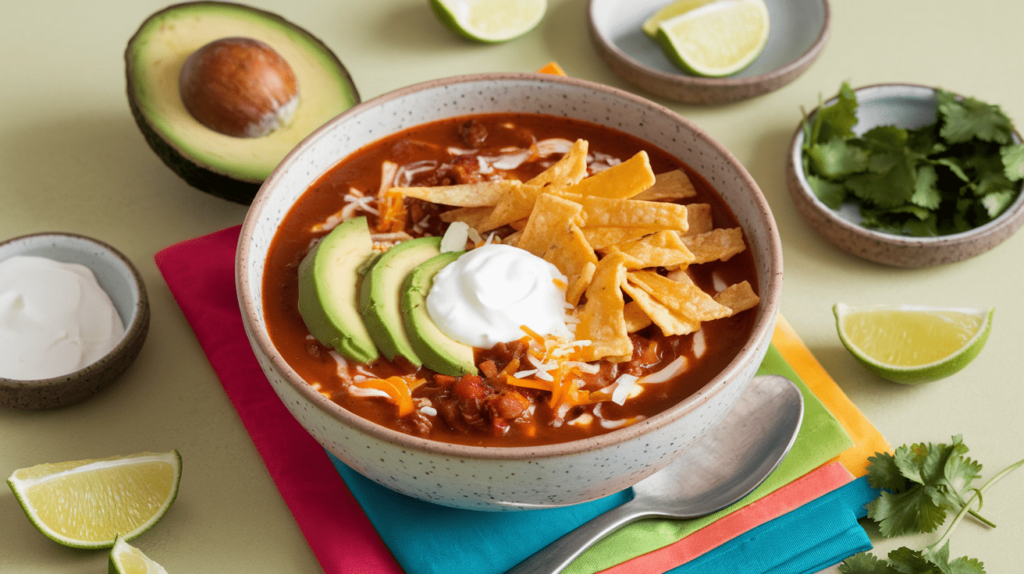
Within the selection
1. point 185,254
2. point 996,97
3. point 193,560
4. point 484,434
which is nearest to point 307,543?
point 193,560

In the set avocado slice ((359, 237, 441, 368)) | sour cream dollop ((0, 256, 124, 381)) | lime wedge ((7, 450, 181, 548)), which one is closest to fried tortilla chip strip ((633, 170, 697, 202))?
avocado slice ((359, 237, 441, 368))

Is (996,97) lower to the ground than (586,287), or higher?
lower

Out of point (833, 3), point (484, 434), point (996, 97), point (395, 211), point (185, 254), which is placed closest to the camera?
point (484, 434)

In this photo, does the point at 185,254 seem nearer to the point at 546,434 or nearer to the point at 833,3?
the point at 546,434

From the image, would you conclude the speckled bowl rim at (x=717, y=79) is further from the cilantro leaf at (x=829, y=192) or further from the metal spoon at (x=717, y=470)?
the metal spoon at (x=717, y=470)

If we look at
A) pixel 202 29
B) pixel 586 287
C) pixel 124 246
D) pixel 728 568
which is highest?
pixel 202 29

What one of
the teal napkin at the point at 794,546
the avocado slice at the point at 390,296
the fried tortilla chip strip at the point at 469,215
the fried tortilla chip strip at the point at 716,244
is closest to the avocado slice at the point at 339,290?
the avocado slice at the point at 390,296

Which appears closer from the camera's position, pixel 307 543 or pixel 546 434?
pixel 546 434
